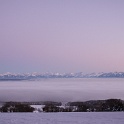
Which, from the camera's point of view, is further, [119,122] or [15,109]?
[15,109]

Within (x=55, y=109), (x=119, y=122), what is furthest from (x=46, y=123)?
(x=55, y=109)

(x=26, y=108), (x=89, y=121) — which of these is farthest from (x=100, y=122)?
(x=26, y=108)

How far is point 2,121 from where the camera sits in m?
10.2

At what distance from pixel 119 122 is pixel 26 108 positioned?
260 inches

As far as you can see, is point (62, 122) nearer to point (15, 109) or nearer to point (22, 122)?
point (22, 122)

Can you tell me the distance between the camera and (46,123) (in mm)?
9852

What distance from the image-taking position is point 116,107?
1529cm

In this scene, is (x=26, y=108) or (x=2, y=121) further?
(x=26, y=108)

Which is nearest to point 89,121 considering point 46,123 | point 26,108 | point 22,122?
point 46,123

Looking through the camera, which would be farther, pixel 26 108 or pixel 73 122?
pixel 26 108

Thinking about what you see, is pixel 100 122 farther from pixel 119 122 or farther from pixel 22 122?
pixel 22 122

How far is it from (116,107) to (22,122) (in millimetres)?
6405

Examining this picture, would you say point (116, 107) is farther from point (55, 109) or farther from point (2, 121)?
point (2, 121)

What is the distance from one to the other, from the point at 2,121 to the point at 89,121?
2579 mm
